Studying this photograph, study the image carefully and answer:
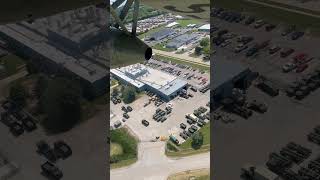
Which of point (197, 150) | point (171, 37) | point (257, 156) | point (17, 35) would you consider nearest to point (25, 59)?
point (17, 35)

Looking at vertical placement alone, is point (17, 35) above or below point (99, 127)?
above

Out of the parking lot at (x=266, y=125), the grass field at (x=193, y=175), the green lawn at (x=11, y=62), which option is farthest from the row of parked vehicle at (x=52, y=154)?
the green lawn at (x=11, y=62)

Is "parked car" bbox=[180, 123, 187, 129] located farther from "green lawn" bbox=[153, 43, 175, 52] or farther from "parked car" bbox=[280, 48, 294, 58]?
"green lawn" bbox=[153, 43, 175, 52]

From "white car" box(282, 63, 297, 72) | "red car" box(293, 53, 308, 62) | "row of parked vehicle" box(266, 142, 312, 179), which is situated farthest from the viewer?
"red car" box(293, 53, 308, 62)

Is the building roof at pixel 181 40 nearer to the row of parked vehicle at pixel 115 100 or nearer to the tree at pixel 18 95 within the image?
the row of parked vehicle at pixel 115 100

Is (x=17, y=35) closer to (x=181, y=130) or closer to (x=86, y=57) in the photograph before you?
(x=86, y=57)

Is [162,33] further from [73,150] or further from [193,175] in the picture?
[193,175]

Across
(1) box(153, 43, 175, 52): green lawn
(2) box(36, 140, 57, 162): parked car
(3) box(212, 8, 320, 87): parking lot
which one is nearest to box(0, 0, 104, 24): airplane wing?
(2) box(36, 140, 57, 162): parked car
